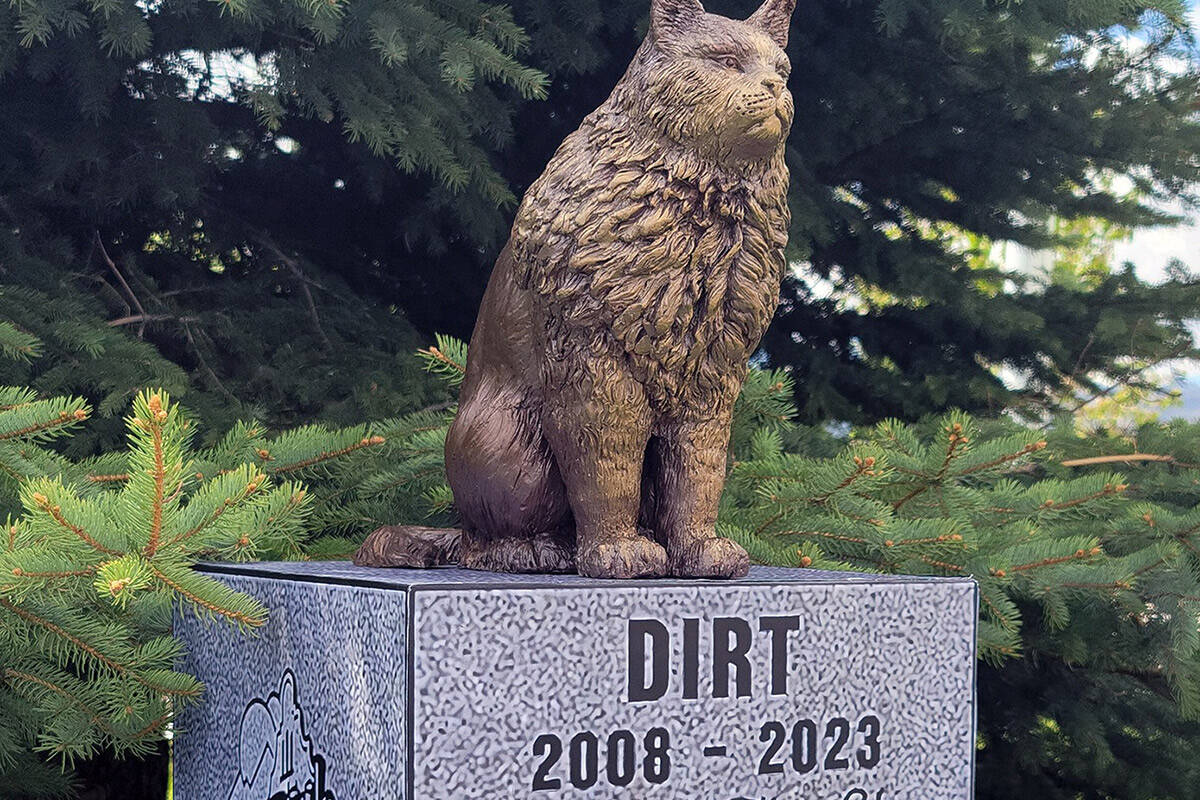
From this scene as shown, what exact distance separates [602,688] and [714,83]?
93 cm

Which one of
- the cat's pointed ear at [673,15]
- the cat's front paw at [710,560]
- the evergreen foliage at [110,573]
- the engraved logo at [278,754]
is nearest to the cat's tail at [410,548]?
the evergreen foliage at [110,573]

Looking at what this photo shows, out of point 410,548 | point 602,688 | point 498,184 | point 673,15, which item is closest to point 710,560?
point 602,688

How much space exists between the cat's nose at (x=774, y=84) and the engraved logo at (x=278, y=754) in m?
1.19

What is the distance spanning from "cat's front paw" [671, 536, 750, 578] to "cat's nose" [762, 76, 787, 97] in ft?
2.34

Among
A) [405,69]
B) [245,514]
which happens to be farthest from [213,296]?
[245,514]

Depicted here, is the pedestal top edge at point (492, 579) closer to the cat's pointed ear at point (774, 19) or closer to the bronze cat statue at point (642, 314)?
the bronze cat statue at point (642, 314)

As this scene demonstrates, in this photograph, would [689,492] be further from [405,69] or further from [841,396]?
[841,396]

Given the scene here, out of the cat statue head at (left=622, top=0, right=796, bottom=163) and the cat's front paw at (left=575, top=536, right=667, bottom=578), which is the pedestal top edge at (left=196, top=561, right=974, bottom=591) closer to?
the cat's front paw at (left=575, top=536, right=667, bottom=578)

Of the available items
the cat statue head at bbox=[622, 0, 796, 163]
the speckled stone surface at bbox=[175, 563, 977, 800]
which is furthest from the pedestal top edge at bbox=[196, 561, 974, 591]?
the cat statue head at bbox=[622, 0, 796, 163]

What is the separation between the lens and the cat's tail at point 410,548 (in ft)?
6.92

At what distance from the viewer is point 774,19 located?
Result: 1963 millimetres

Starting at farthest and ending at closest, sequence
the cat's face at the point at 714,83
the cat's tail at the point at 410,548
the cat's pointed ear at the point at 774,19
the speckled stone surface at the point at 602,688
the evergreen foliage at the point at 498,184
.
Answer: the evergreen foliage at the point at 498,184 → the cat's tail at the point at 410,548 → the cat's pointed ear at the point at 774,19 → the cat's face at the point at 714,83 → the speckled stone surface at the point at 602,688

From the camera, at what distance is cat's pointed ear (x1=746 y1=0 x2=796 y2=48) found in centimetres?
195

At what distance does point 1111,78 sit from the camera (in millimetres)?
4109
